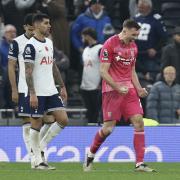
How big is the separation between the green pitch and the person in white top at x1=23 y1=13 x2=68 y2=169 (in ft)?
1.78

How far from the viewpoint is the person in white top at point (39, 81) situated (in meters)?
13.4

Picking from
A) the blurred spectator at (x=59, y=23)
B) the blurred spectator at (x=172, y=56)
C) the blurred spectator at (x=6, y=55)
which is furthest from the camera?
the blurred spectator at (x=59, y=23)

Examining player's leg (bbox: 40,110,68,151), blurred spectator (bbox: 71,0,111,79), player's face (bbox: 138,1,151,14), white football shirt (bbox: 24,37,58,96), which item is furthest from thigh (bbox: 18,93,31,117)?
player's face (bbox: 138,1,151,14)

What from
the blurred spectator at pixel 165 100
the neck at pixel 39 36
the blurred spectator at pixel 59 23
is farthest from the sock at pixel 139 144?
the blurred spectator at pixel 59 23

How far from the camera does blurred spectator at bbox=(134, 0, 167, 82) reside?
64.5ft

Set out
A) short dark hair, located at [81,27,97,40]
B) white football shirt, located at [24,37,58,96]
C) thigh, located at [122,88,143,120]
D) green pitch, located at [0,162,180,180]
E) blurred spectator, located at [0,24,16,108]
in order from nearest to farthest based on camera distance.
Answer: green pitch, located at [0,162,180,180] < thigh, located at [122,88,143,120] < white football shirt, located at [24,37,58,96] < short dark hair, located at [81,27,97,40] < blurred spectator, located at [0,24,16,108]

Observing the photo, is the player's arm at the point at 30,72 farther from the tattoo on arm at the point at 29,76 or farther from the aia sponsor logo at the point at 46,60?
the aia sponsor logo at the point at 46,60

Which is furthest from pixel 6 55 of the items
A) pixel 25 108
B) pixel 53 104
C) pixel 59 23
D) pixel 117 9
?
pixel 53 104

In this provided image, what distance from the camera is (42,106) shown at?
44.5 feet

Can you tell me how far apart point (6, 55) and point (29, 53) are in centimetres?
581

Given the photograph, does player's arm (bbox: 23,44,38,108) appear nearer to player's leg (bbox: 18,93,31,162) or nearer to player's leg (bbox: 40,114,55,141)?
player's leg (bbox: 18,93,31,162)

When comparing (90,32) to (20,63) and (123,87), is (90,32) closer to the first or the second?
(20,63)

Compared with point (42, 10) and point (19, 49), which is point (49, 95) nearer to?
point (19, 49)

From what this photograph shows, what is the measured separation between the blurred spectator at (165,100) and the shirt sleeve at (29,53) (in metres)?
4.66
